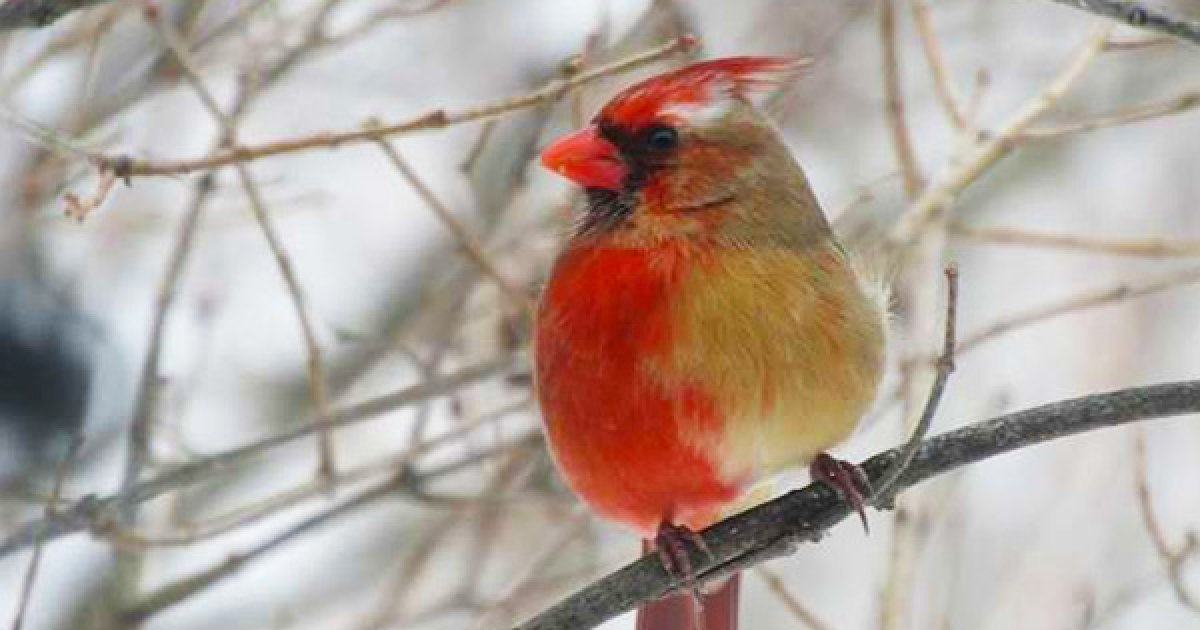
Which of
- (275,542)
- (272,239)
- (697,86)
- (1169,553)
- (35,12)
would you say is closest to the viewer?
(35,12)

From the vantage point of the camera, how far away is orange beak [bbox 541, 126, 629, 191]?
3.00 meters

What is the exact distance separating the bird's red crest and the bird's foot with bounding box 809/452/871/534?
1.81 ft

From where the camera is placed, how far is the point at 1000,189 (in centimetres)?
584

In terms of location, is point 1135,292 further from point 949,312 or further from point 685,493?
point 949,312

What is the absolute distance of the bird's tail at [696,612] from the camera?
10.6 ft

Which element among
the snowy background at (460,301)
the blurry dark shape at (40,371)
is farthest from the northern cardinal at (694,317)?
the blurry dark shape at (40,371)

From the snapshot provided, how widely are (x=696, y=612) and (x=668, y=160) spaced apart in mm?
720

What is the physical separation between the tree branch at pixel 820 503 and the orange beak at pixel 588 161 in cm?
56

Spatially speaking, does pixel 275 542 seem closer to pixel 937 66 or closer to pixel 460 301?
pixel 460 301

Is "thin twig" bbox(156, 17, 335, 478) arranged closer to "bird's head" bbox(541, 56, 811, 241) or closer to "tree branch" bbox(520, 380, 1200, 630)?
"bird's head" bbox(541, 56, 811, 241)

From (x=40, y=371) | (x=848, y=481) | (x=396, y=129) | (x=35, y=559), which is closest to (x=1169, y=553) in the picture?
(x=848, y=481)

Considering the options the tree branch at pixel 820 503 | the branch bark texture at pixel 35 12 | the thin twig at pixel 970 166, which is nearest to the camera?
the branch bark texture at pixel 35 12

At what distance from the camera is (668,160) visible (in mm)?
3037

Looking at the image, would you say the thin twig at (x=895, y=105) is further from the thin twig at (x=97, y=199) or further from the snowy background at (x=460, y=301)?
the thin twig at (x=97, y=199)
